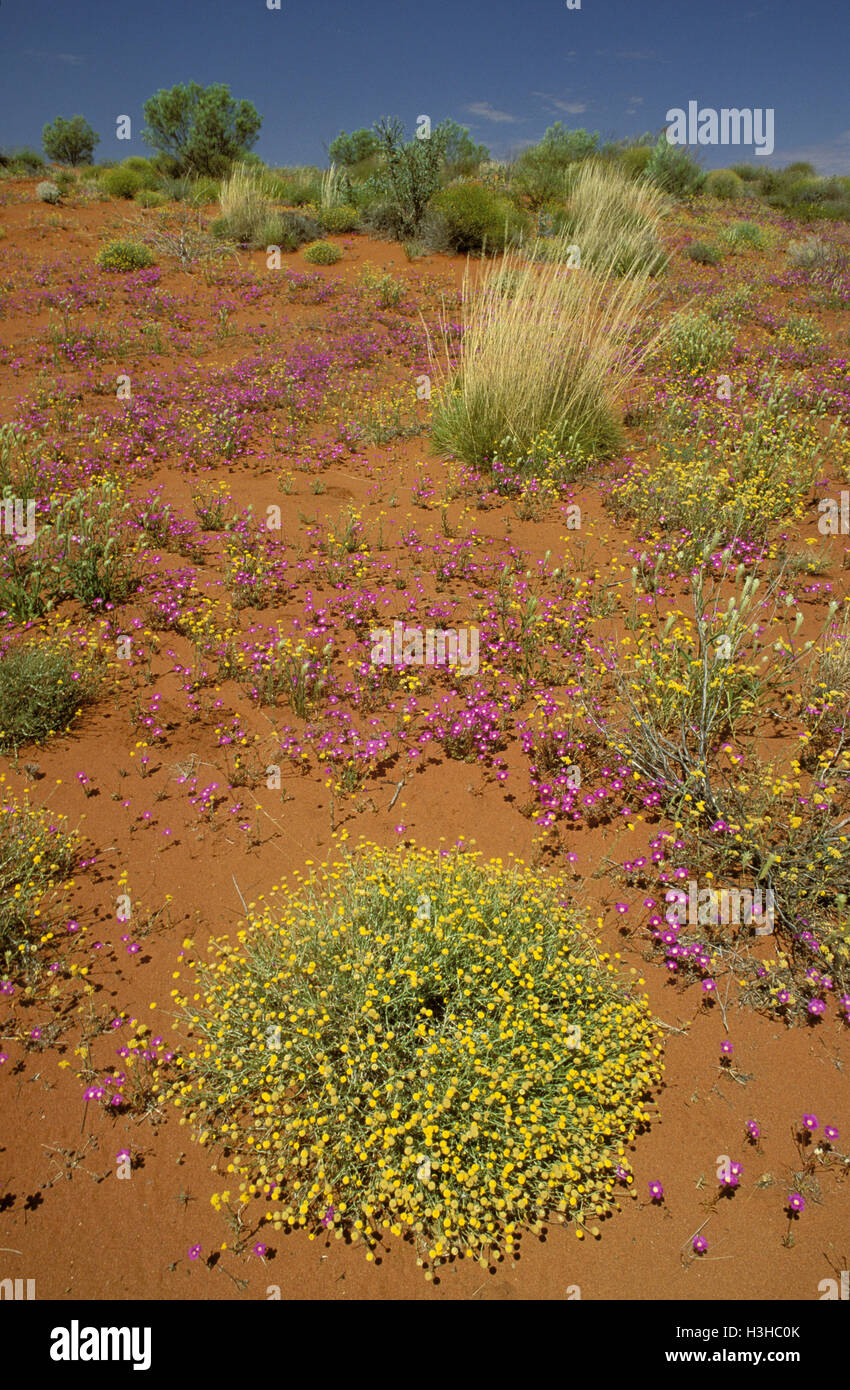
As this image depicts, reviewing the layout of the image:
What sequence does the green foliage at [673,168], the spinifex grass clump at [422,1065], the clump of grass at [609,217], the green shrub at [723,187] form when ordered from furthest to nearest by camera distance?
the green shrub at [723,187], the green foliage at [673,168], the clump of grass at [609,217], the spinifex grass clump at [422,1065]

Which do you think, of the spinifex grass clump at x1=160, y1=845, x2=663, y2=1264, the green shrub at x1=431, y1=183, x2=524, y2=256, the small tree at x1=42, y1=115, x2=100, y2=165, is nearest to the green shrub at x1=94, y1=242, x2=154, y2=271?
the green shrub at x1=431, y1=183, x2=524, y2=256

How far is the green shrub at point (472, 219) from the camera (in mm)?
15062

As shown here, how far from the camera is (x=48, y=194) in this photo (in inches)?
700

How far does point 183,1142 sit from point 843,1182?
2476 mm

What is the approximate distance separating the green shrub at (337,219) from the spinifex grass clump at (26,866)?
1781 cm

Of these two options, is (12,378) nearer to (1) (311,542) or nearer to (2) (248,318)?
(2) (248,318)

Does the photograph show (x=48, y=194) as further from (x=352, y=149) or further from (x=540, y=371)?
(x=540, y=371)

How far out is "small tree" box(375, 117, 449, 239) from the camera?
1594 centimetres

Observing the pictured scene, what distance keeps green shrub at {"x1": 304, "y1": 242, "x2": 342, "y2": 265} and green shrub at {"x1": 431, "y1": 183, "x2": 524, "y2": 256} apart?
2488 millimetres

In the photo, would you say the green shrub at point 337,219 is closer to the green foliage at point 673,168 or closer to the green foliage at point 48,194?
the green foliage at point 48,194

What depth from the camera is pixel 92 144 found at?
109ft

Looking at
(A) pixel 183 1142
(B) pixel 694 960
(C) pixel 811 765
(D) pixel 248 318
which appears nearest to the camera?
(A) pixel 183 1142

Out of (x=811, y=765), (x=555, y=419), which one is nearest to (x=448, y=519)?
(x=555, y=419)

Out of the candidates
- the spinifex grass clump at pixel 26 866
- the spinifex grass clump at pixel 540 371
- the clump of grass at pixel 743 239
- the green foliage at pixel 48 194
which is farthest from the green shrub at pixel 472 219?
the spinifex grass clump at pixel 26 866
